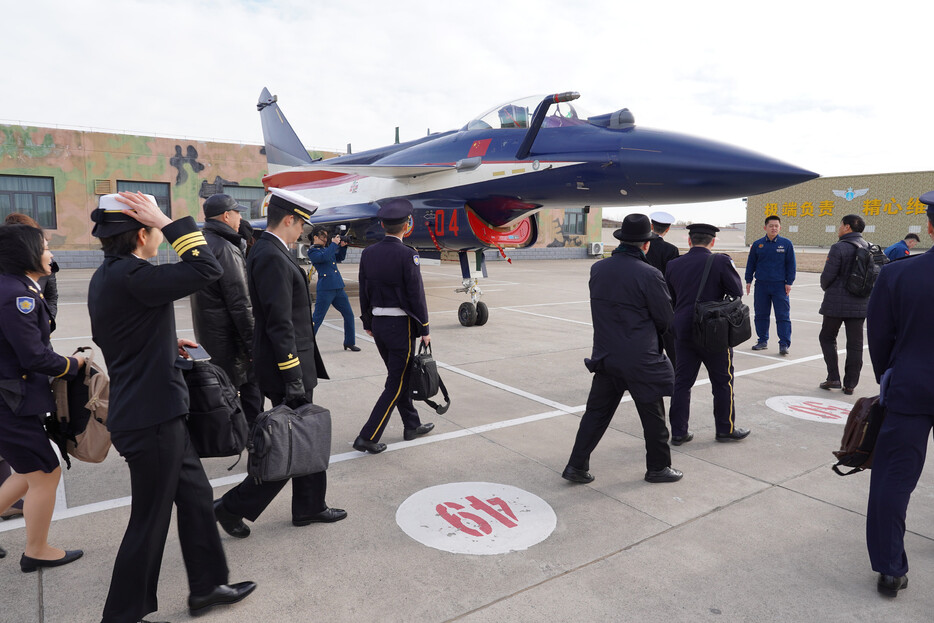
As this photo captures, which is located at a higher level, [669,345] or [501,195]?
[501,195]

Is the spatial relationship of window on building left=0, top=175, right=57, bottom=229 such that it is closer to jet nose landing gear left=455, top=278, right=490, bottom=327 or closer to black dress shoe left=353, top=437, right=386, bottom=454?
jet nose landing gear left=455, top=278, right=490, bottom=327

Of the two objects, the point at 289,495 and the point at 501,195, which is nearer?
the point at 289,495

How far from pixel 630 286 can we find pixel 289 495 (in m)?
2.63

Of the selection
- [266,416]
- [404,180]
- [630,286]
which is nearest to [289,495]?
[266,416]

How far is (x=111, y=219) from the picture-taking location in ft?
7.06

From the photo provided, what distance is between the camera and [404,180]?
1106 cm

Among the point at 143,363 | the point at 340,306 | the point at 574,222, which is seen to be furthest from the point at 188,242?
the point at 574,222

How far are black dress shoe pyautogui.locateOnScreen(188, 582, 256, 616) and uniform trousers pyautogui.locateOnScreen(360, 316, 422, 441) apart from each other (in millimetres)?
1865

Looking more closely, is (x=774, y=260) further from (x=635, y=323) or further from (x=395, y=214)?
(x=395, y=214)

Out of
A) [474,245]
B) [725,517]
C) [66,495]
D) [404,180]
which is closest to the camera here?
[725,517]

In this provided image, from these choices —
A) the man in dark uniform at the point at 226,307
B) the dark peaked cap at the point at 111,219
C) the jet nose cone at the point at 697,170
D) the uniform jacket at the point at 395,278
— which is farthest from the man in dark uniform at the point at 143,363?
the jet nose cone at the point at 697,170

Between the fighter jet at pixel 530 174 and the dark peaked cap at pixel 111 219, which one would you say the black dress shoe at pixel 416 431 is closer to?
the dark peaked cap at pixel 111 219

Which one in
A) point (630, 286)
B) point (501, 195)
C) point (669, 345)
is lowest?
point (669, 345)

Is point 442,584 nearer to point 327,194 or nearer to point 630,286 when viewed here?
point 630,286
